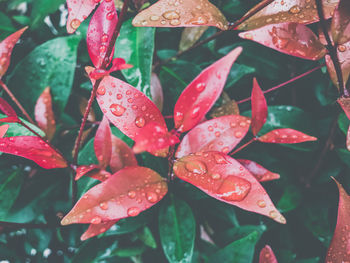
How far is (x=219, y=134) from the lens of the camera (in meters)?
0.51

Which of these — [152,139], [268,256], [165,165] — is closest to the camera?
[152,139]

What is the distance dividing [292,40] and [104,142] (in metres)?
0.35

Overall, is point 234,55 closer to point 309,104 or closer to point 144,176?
point 144,176

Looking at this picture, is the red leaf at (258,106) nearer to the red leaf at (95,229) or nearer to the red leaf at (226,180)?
the red leaf at (226,180)

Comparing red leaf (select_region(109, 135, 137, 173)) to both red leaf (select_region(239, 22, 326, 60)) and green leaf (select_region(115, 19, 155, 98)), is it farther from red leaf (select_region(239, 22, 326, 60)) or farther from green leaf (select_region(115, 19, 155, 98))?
red leaf (select_region(239, 22, 326, 60))

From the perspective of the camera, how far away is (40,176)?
0.75 metres

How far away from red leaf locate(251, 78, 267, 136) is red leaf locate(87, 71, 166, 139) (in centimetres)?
17

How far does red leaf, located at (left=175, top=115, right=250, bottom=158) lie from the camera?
50 centimetres

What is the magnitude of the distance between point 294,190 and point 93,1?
0.65 metres

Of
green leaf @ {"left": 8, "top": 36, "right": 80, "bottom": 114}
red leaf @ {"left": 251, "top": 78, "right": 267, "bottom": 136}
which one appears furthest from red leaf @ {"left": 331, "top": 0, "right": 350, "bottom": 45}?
green leaf @ {"left": 8, "top": 36, "right": 80, "bottom": 114}

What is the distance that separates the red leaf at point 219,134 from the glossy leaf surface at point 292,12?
0.55 feet

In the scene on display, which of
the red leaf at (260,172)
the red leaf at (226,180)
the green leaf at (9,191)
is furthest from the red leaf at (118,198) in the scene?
the green leaf at (9,191)

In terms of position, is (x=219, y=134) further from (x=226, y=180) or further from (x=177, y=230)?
(x=177, y=230)

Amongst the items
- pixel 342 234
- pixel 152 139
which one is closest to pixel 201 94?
pixel 152 139
